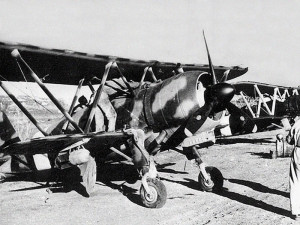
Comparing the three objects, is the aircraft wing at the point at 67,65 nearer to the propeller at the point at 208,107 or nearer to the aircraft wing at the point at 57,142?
the aircraft wing at the point at 57,142

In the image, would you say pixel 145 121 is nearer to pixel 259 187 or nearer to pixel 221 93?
pixel 221 93

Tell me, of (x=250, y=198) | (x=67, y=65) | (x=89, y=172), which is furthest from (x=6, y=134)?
(x=250, y=198)

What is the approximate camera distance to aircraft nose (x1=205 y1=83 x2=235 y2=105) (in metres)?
5.42

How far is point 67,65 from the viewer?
23.6ft

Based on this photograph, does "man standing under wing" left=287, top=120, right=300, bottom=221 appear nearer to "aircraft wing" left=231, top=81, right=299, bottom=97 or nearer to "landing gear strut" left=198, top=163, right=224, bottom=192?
"landing gear strut" left=198, top=163, right=224, bottom=192

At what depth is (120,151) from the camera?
23.4 ft

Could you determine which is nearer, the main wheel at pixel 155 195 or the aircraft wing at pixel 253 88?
the main wheel at pixel 155 195

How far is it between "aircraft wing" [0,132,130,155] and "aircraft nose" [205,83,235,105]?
6.08 feet

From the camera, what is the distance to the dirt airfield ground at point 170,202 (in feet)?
16.8

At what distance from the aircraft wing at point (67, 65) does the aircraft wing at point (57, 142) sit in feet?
5.68

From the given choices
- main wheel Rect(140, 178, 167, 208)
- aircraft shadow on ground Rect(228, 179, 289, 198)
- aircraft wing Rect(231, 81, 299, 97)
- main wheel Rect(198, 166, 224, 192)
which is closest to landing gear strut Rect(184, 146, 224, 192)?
main wheel Rect(198, 166, 224, 192)

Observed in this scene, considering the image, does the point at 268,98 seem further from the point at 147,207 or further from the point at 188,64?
the point at 147,207

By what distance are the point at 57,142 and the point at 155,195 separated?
2268 mm

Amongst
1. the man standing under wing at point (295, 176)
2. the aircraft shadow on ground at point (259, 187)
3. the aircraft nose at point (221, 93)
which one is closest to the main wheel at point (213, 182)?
the aircraft shadow on ground at point (259, 187)
